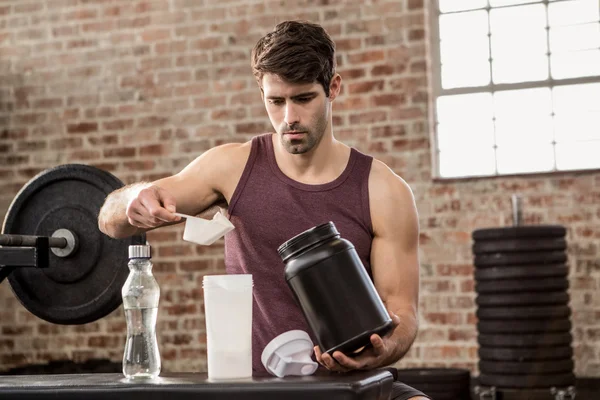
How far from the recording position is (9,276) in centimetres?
227

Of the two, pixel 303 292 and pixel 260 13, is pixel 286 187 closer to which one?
pixel 303 292

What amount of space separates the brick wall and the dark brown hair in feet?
7.74

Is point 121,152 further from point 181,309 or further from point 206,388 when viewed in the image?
point 206,388

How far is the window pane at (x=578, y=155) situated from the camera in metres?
4.08

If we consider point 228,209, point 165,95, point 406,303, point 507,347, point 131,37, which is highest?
point 131,37

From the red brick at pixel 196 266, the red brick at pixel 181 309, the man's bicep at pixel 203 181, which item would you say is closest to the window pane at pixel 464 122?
the red brick at pixel 196 266

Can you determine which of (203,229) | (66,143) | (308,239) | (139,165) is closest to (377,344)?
(308,239)

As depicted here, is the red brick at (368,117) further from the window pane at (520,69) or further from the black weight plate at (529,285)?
the black weight plate at (529,285)

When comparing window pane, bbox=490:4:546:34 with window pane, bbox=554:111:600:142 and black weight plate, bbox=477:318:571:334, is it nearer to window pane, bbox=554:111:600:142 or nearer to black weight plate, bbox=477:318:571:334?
window pane, bbox=554:111:600:142

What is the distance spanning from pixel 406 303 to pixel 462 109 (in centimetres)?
253

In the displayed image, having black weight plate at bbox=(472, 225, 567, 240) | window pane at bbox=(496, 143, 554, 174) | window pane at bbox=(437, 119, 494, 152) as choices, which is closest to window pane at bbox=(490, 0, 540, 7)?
window pane at bbox=(437, 119, 494, 152)

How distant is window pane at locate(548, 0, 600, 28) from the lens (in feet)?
13.6

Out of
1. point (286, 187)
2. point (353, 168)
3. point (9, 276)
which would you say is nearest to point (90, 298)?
point (9, 276)

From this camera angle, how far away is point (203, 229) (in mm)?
1444
